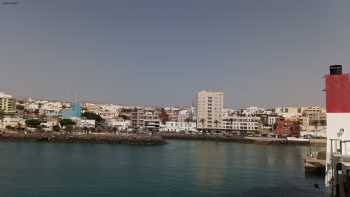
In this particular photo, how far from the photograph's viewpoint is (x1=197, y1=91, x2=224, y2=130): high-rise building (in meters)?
84.5

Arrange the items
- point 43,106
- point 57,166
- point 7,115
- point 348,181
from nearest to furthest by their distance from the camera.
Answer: point 348,181, point 57,166, point 7,115, point 43,106

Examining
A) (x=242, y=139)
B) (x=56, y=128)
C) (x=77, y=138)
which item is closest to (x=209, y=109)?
(x=242, y=139)

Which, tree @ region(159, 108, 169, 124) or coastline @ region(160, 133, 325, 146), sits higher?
tree @ region(159, 108, 169, 124)

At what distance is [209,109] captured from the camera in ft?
281

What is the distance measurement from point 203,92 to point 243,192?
7026 centimetres

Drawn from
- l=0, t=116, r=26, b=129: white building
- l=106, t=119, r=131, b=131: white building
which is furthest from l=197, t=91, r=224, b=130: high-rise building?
l=0, t=116, r=26, b=129: white building

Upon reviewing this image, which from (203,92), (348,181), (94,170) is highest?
(203,92)

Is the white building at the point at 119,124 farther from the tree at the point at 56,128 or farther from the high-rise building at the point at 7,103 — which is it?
the high-rise building at the point at 7,103

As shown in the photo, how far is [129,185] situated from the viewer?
709 inches

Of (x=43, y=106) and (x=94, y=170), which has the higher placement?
(x=43, y=106)

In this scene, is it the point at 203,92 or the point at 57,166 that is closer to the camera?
the point at 57,166

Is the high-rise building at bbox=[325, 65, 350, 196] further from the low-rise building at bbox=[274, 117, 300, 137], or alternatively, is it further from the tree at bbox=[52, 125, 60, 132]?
the low-rise building at bbox=[274, 117, 300, 137]

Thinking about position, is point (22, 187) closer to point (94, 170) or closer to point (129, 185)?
point (129, 185)

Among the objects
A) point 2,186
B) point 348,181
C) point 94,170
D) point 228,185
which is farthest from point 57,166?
point 348,181
